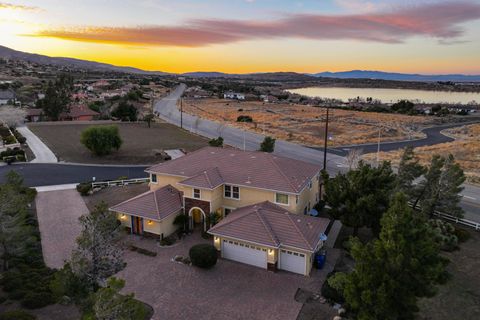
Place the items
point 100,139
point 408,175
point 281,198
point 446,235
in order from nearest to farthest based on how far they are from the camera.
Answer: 1. point 446,235
2. point 281,198
3. point 408,175
4. point 100,139

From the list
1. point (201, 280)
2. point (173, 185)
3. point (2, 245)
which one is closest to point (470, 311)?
point (201, 280)

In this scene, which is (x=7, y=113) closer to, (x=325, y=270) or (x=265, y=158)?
(x=265, y=158)

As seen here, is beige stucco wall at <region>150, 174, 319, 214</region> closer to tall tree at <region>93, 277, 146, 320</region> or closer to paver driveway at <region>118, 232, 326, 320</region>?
paver driveway at <region>118, 232, 326, 320</region>

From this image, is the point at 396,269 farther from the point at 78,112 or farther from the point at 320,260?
the point at 78,112

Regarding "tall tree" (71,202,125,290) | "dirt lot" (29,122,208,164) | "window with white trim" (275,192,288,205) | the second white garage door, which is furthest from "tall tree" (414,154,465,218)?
"dirt lot" (29,122,208,164)

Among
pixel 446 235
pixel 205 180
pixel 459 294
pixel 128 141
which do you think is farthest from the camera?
pixel 128 141

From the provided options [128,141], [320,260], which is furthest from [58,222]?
[128,141]

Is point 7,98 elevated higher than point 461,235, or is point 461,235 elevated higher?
point 7,98

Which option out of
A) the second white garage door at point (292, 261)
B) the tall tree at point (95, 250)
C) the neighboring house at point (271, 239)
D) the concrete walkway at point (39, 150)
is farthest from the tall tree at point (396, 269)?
the concrete walkway at point (39, 150)
